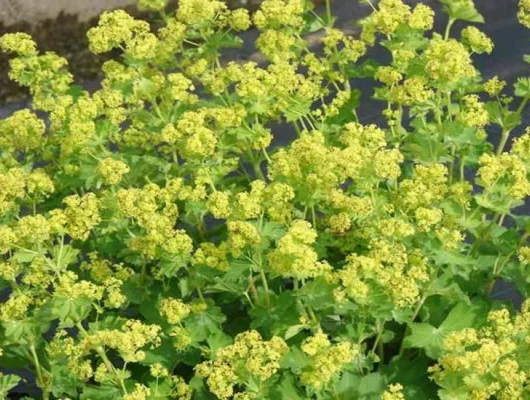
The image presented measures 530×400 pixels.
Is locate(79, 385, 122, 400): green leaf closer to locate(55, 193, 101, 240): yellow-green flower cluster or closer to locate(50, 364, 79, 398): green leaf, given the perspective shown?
locate(50, 364, 79, 398): green leaf

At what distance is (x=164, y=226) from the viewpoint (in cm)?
391

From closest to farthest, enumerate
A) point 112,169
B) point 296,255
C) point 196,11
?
1. point 296,255
2. point 112,169
3. point 196,11

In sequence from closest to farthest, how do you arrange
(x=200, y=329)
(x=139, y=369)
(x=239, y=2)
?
1. (x=200, y=329)
2. (x=139, y=369)
3. (x=239, y=2)

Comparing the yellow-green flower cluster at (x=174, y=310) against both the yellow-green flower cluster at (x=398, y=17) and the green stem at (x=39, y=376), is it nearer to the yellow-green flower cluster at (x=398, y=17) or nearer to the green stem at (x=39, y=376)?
the green stem at (x=39, y=376)

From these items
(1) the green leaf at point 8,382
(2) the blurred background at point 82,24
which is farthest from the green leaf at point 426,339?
(2) the blurred background at point 82,24

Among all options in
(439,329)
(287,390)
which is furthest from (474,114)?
(287,390)

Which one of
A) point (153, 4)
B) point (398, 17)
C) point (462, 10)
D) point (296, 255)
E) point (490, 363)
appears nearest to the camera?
point (490, 363)

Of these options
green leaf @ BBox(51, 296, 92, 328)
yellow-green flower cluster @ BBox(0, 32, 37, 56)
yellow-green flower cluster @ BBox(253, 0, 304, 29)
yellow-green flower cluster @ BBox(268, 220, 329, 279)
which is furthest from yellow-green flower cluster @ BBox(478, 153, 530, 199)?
yellow-green flower cluster @ BBox(0, 32, 37, 56)

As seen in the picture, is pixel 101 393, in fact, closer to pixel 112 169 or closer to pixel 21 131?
Answer: pixel 112 169

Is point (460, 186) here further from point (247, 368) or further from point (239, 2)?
point (239, 2)

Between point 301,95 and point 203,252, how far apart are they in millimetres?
982

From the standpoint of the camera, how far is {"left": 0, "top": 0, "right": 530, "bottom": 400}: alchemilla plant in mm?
3693

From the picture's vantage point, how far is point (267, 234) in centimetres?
396

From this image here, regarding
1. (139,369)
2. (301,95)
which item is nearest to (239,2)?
(301,95)
